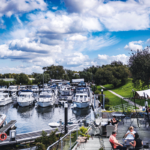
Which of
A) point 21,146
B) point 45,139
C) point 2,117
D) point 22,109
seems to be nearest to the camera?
point 45,139

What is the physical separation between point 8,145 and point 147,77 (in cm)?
2475

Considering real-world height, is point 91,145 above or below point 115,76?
below

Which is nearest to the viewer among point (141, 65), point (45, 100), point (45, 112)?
point (141, 65)

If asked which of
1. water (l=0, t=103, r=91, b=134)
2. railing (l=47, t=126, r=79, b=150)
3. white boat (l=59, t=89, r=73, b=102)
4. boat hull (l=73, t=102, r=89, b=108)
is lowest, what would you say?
water (l=0, t=103, r=91, b=134)

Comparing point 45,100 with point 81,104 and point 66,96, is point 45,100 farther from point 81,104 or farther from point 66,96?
point 66,96

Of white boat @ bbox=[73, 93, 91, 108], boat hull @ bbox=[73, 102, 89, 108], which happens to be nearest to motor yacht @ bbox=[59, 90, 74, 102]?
white boat @ bbox=[73, 93, 91, 108]

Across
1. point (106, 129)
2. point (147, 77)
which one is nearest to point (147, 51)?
point (147, 77)

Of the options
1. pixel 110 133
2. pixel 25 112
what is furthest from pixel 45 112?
pixel 110 133

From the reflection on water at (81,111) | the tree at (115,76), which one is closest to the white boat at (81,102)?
the reflection on water at (81,111)

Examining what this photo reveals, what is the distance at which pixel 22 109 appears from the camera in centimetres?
4009

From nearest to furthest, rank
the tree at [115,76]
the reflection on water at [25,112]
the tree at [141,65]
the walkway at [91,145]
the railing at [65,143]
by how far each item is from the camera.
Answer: the railing at [65,143] → the walkway at [91,145] → the tree at [141,65] → the reflection on water at [25,112] → the tree at [115,76]

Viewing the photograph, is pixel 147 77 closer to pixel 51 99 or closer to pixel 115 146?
pixel 51 99

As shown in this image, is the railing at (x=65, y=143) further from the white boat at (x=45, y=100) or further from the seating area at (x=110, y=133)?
the white boat at (x=45, y=100)

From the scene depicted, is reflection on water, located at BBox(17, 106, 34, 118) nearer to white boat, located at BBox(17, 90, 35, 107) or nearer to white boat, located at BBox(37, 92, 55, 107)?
white boat, located at BBox(17, 90, 35, 107)
